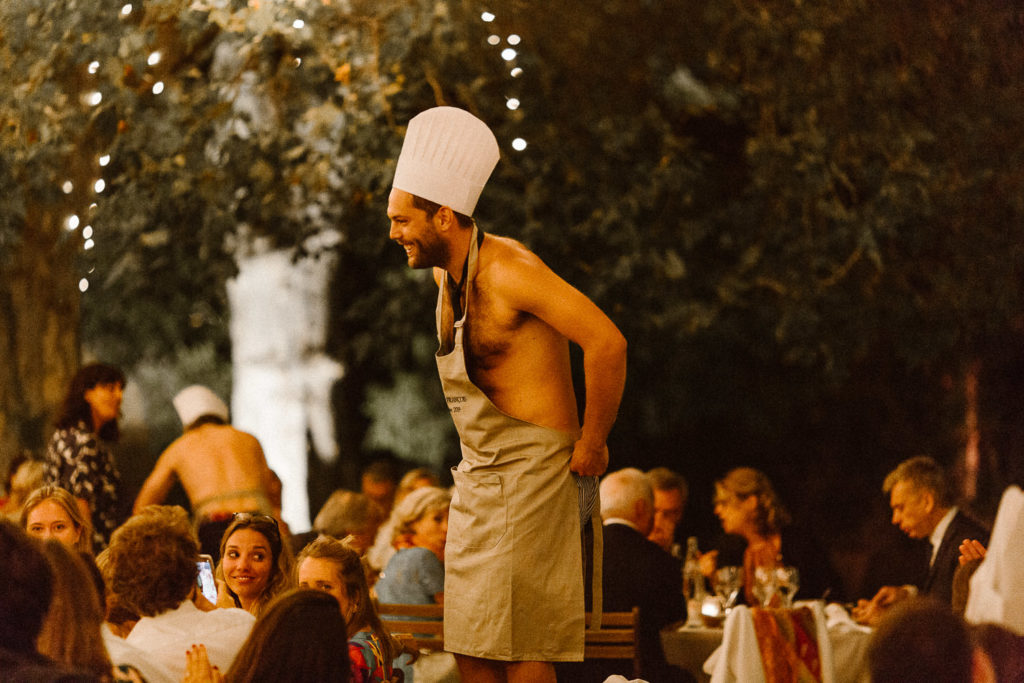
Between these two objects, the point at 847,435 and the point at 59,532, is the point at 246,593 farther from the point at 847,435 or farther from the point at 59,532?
the point at 847,435

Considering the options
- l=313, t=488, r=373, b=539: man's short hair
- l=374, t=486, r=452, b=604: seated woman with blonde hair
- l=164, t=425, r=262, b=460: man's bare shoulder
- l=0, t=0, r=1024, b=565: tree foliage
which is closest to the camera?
l=374, t=486, r=452, b=604: seated woman with blonde hair

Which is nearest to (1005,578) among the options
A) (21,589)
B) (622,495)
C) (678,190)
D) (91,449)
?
(622,495)

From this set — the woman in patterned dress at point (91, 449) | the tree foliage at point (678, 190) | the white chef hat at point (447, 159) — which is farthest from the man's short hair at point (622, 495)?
the tree foliage at point (678, 190)

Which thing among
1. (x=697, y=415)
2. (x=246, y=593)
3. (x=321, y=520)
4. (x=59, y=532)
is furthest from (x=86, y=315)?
(x=246, y=593)

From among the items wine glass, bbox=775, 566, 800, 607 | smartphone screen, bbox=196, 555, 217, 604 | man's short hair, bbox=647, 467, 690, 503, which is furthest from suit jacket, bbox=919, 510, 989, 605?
smartphone screen, bbox=196, 555, 217, 604

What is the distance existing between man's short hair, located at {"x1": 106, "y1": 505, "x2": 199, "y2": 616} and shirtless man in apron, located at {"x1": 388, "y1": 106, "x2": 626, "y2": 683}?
1.88 ft

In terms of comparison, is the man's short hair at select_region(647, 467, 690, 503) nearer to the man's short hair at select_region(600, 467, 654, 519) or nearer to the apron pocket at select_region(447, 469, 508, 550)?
the man's short hair at select_region(600, 467, 654, 519)

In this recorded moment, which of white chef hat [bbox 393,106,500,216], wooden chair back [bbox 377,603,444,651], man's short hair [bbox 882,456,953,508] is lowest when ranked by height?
wooden chair back [bbox 377,603,444,651]

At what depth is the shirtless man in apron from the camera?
2.77m

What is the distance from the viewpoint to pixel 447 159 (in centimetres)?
297

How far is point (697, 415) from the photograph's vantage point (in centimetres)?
714

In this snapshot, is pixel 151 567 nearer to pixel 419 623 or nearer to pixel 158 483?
pixel 419 623

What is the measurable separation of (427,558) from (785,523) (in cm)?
147

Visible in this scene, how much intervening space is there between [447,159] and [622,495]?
1.53 m
